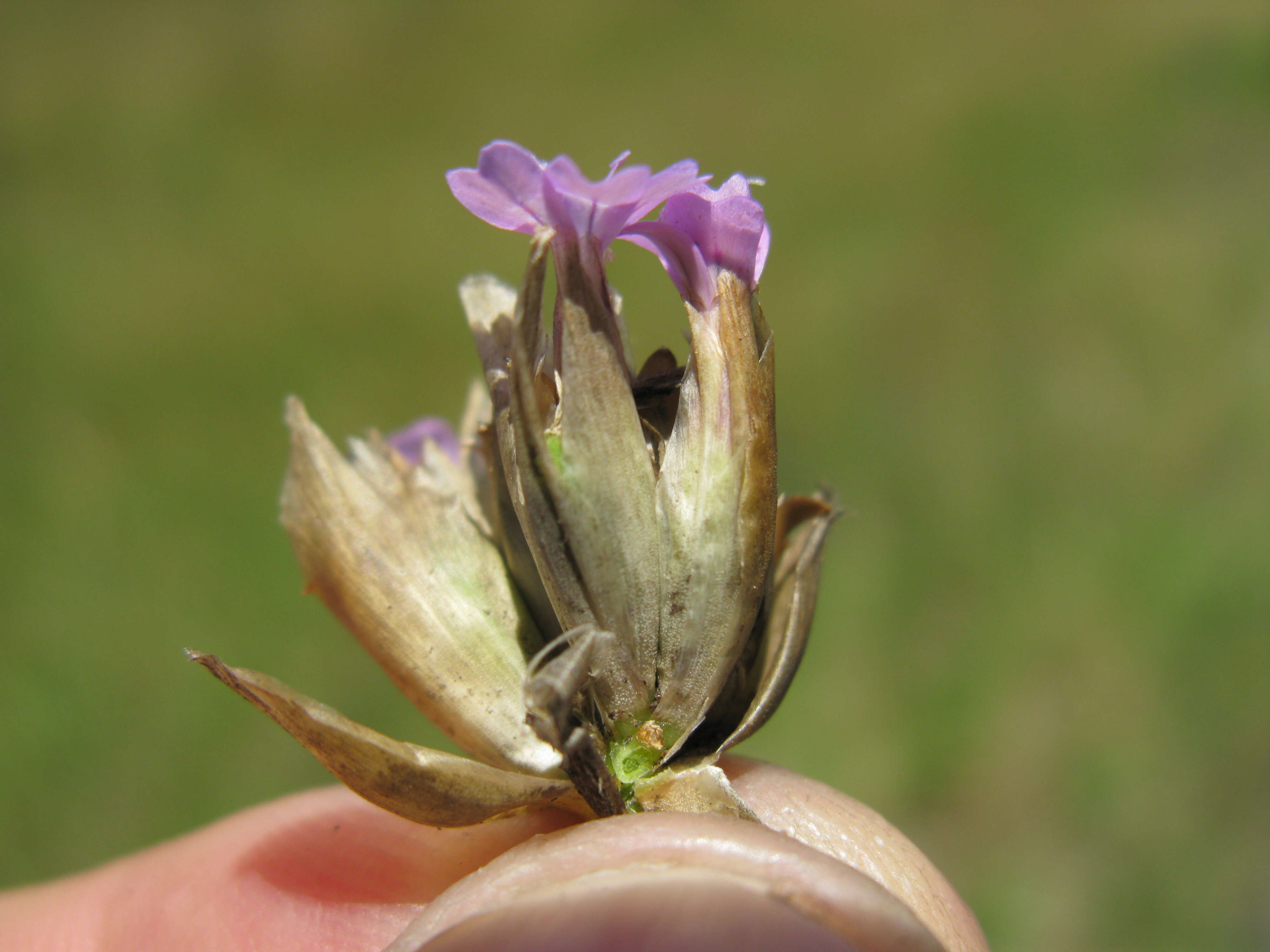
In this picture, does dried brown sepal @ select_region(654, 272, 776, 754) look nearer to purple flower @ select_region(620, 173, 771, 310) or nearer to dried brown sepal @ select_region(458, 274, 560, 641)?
purple flower @ select_region(620, 173, 771, 310)

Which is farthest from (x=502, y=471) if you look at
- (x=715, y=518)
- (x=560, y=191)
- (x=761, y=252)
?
(x=761, y=252)

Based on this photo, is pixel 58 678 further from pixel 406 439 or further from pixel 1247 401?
pixel 1247 401

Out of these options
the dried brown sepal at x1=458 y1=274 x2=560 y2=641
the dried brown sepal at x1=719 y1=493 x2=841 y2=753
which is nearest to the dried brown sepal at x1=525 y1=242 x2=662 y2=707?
the dried brown sepal at x1=458 y1=274 x2=560 y2=641

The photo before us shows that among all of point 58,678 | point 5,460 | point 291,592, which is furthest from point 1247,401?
point 5,460

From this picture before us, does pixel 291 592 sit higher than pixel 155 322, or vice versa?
pixel 155 322

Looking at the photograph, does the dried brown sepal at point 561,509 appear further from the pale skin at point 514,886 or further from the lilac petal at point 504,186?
the pale skin at point 514,886

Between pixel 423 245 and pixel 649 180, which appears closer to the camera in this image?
pixel 649 180

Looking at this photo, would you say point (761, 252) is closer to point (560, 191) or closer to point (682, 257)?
point (682, 257)

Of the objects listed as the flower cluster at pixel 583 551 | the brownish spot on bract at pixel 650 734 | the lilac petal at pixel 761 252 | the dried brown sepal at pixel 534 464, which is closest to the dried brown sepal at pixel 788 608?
the flower cluster at pixel 583 551
